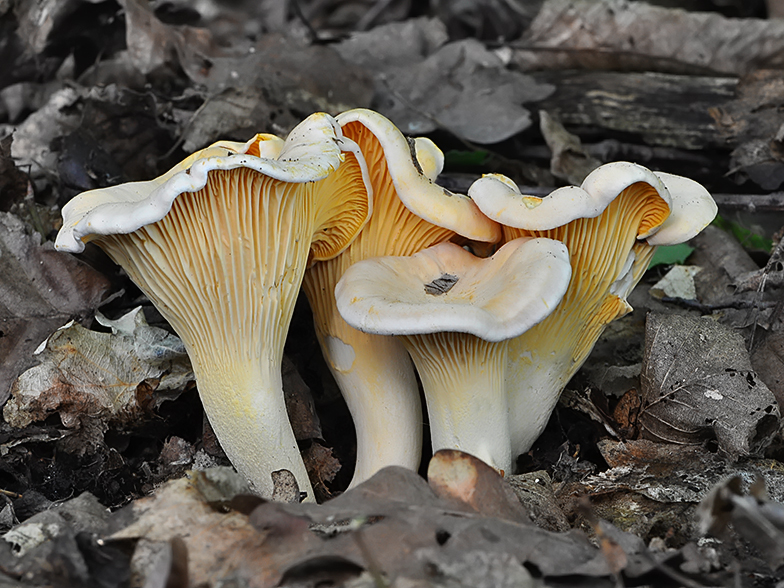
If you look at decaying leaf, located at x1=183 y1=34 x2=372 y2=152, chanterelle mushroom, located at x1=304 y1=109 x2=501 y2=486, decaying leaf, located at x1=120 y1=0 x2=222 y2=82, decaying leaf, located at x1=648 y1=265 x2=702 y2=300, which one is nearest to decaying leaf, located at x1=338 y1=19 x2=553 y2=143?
decaying leaf, located at x1=183 y1=34 x2=372 y2=152

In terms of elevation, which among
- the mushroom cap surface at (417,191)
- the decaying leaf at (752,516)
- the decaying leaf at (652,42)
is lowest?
the decaying leaf at (752,516)

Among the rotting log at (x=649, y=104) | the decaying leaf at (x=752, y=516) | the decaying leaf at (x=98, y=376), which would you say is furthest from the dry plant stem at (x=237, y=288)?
the rotting log at (x=649, y=104)

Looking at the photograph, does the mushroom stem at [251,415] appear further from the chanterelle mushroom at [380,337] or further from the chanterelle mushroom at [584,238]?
the chanterelle mushroom at [584,238]

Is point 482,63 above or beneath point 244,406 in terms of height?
above

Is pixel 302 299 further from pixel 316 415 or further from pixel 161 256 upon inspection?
pixel 161 256

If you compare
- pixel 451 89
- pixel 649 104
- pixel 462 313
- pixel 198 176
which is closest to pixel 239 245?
pixel 198 176

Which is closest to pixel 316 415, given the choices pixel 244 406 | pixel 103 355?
pixel 244 406
